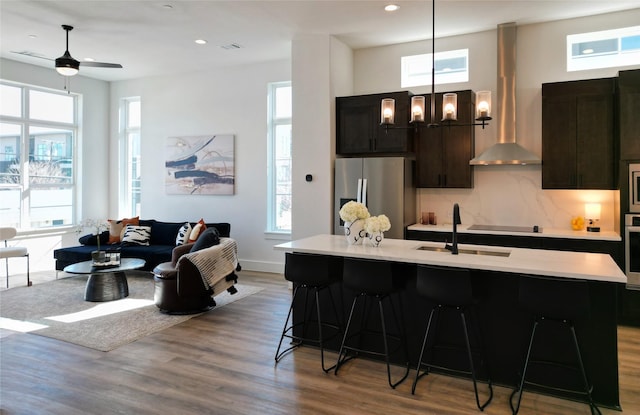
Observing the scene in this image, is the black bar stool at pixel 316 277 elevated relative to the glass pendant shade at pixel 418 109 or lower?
lower

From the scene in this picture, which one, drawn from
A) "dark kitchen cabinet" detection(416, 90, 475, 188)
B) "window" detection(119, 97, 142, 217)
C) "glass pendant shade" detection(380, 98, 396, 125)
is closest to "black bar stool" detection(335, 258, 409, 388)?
"glass pendant shade" detection(380, 98, 396, 125)

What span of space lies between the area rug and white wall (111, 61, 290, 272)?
1.30 m

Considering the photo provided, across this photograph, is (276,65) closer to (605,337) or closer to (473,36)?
(473,36)

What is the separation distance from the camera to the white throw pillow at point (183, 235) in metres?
6.78

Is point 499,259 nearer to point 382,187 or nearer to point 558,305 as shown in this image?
point 558,305

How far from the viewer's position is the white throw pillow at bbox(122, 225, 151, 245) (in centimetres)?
705

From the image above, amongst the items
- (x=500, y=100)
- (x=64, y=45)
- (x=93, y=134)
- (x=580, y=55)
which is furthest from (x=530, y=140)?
(x=93, y=134)

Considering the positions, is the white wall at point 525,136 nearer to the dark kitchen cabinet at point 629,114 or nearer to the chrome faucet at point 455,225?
the dark kitchen cabinet at point 629,114

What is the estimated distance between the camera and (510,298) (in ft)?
10.4

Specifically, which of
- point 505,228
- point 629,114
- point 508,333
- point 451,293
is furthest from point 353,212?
point 629,114

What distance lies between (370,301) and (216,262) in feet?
6.84

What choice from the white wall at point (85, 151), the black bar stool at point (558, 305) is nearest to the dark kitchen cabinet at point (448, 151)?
the black bar stool at point (558, 305)

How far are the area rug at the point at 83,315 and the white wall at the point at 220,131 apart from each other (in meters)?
1.30

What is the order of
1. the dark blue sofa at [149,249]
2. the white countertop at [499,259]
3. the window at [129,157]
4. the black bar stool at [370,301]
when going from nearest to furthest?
the white countertop at [499,259]
the black bar stool at [370,301]
the dark blue sofa at [149,249]
the window at [129,157]
